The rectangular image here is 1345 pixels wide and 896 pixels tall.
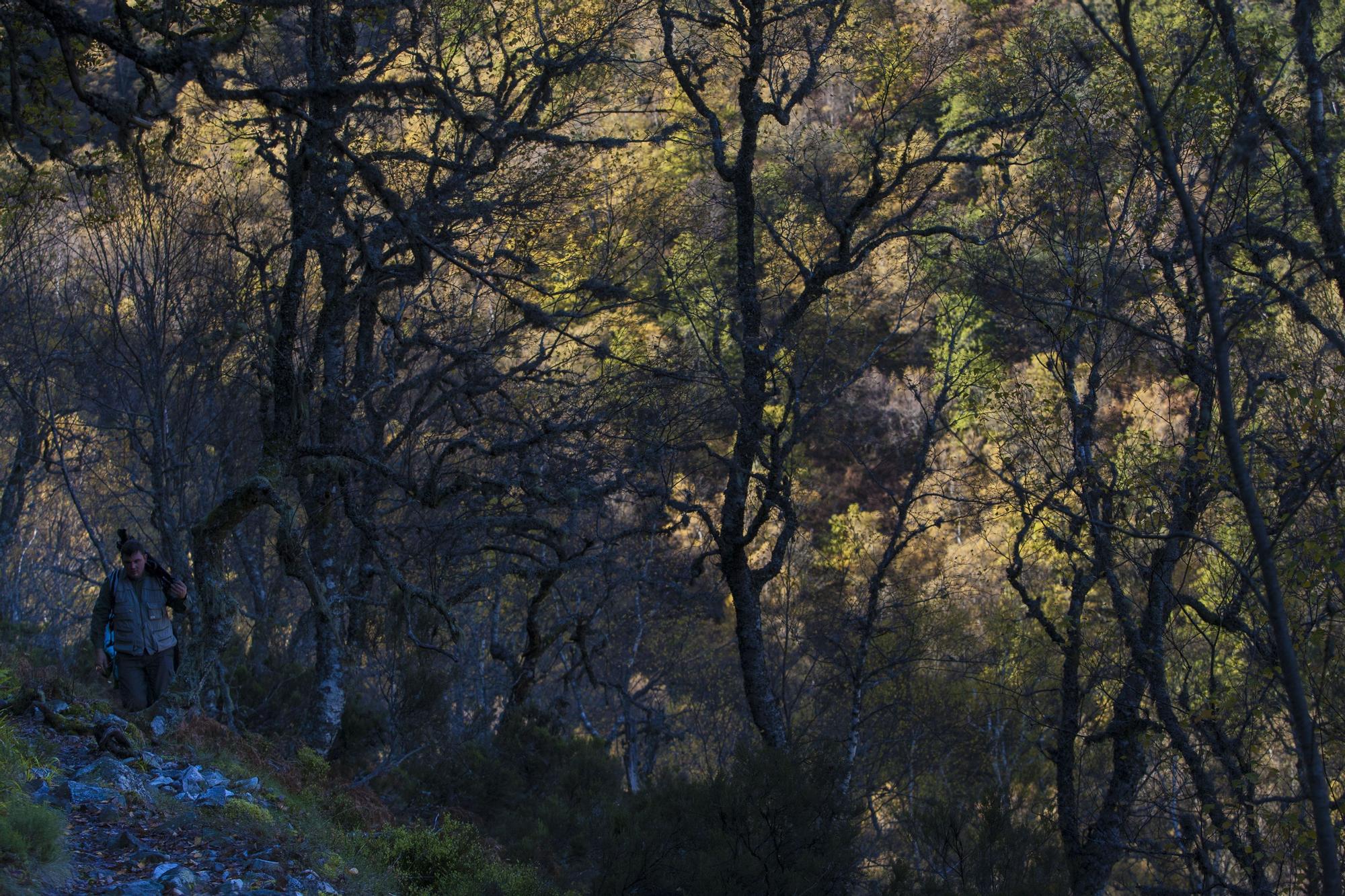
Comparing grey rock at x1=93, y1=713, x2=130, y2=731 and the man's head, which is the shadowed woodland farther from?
grey rock at x1=93, y1=713, x2=130, y2=731

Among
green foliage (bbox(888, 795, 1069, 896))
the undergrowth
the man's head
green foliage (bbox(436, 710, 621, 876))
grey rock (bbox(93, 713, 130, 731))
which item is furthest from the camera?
green foliage (bbox(436, 710, 621, 876))

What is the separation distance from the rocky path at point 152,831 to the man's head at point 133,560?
47.7 inches

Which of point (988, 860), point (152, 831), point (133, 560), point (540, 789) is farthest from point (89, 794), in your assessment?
point (540, 789)

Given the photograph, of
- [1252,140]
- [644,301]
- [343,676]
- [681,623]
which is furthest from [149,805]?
→ [681,623]

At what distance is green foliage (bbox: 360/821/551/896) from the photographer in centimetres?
511

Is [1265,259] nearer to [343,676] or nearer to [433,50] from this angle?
[343,676]

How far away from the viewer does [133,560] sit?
242 inches

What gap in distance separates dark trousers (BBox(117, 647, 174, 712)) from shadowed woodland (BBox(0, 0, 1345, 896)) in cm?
47

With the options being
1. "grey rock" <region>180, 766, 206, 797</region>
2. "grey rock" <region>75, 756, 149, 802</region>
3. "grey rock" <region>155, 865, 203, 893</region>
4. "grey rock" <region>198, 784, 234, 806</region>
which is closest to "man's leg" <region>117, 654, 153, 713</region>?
"grey rock" <region>180, 766, 206, 797</region>

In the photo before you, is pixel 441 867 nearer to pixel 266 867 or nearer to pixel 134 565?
pixel 266 867

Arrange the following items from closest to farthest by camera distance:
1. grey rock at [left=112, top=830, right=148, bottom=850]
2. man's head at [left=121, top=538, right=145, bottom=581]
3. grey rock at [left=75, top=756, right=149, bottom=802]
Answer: grey rock at [left=112, top=830, right=148, bottom=850] < grey rock at [left=75, top=756, right=149, bottom=802] < man's head at [left=121, top=538, right=145, bottom=581]

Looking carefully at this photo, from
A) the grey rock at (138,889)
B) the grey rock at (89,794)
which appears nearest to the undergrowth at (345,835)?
the grey rock at (89,794)

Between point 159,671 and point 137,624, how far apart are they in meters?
0.37

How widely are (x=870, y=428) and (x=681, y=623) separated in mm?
13438
